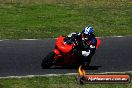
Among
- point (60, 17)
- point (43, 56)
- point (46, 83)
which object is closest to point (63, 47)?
point (46, 83)

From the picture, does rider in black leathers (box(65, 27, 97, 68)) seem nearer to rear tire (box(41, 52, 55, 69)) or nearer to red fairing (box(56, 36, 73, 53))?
red fairing (box(56, 36, 73, 53))

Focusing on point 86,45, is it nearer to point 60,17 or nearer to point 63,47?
point 63,47

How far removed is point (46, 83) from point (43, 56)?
3.92 meters

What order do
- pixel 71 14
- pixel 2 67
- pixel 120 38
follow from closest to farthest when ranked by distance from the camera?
pixel 2 67 → pixel 120 38 → pixel 71 14

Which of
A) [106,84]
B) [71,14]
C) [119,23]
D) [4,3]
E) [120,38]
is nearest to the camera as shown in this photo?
[106,84]

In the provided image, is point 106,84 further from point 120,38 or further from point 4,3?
point 4,3

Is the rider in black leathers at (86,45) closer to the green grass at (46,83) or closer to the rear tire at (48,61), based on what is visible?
the rear tire at (48,61)

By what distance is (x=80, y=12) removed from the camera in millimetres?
33438

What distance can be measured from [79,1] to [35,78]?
739 inches

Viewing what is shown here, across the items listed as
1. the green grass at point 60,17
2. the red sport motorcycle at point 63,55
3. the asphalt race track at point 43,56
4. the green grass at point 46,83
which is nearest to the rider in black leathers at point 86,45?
the red sport motorcycle at point 63,55

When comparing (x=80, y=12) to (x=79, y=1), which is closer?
(x=80, y=12)

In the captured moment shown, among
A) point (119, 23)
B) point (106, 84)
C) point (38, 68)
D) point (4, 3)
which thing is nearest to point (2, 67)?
point (38, 68)

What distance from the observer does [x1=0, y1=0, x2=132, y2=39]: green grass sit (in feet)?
91.1

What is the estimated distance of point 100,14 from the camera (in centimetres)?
3306
